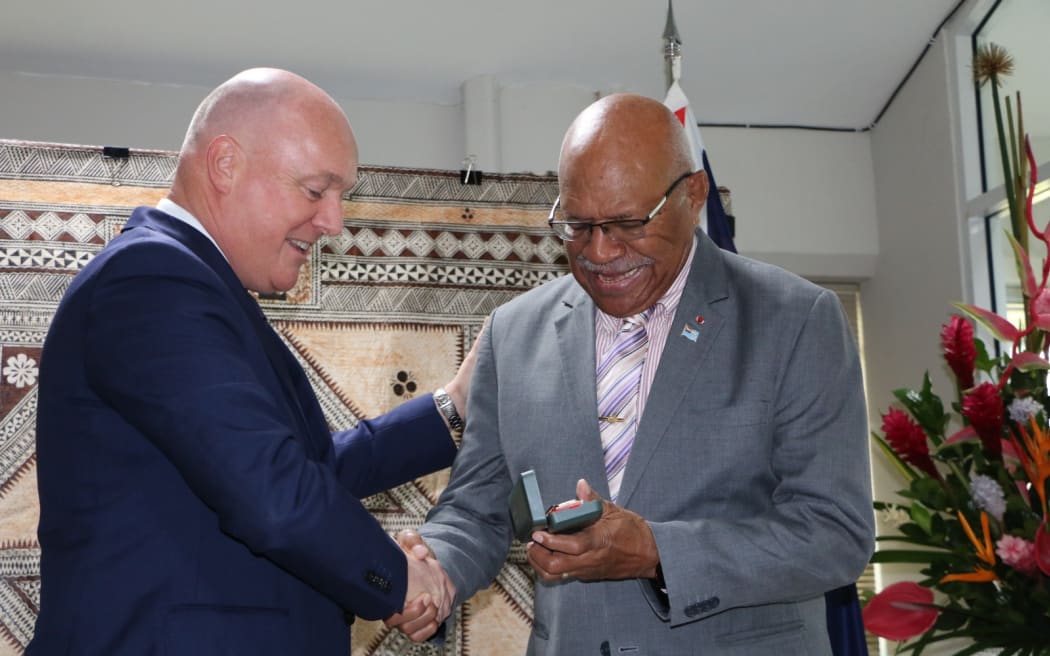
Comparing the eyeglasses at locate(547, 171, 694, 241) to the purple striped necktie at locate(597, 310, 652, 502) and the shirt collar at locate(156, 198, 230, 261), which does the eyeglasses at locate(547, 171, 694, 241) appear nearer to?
the purple striped necktie at locate(597, 310, 652, 502)

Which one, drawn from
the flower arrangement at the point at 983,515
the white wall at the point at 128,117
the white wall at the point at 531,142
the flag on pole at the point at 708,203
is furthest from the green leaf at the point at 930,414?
the white wall at the point at 128,117

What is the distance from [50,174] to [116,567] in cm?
257

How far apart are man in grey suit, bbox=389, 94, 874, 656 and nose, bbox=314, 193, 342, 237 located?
389 mm

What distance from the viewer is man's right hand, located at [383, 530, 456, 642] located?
2.00 metres

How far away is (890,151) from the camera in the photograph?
5910 mm

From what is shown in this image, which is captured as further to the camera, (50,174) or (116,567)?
(50,174)

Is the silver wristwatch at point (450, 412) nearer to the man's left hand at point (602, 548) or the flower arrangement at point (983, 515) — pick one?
the man's left hand at point (602, 548)

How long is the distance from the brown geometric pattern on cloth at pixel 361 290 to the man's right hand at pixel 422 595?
1904 mm

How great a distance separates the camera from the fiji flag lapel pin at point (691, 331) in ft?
6.64

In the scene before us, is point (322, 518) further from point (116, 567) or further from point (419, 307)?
point (419, 307)

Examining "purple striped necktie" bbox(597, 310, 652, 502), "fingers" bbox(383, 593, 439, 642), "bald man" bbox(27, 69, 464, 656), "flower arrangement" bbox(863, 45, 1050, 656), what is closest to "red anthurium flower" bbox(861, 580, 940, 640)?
"flower arrangement" bbox(863, 45, 1050, 656)

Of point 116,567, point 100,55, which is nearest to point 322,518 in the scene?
point 116,567

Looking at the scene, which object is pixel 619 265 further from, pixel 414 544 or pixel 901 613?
pixel 901 613

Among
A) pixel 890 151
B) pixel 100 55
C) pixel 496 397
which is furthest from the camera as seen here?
pixel 890 151
